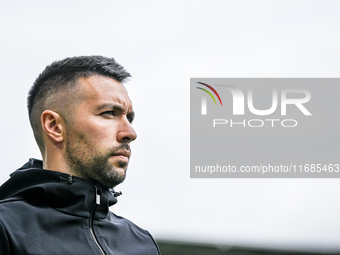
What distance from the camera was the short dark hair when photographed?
2834 mm

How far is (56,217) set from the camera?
2.38 meters

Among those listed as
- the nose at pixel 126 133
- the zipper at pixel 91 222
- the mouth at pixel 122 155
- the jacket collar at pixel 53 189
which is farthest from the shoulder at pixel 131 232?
the nose at pixel 126 133

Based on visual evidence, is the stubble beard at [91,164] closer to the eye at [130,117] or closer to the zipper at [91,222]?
the zipper at [91,222]

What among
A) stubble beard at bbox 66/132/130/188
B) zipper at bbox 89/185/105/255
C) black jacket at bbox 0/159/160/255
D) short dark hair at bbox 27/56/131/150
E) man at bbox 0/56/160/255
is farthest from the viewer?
short dark hair at bbox 27/56/131/150

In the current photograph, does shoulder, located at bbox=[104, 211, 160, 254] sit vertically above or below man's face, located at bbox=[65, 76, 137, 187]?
below

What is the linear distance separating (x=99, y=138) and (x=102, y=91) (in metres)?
0.34

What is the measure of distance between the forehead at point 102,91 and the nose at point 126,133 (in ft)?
0.46

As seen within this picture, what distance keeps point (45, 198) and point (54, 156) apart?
36cm

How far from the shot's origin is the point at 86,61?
2.93 metres

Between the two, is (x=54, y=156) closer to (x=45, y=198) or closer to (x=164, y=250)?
(x=45, y=198)

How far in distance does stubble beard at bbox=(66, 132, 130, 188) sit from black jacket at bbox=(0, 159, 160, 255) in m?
0.07

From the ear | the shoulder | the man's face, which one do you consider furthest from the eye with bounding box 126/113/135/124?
the shoulder

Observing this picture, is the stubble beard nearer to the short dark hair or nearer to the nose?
the nose

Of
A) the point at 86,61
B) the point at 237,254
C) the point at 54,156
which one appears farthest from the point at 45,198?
the point at 237,254
